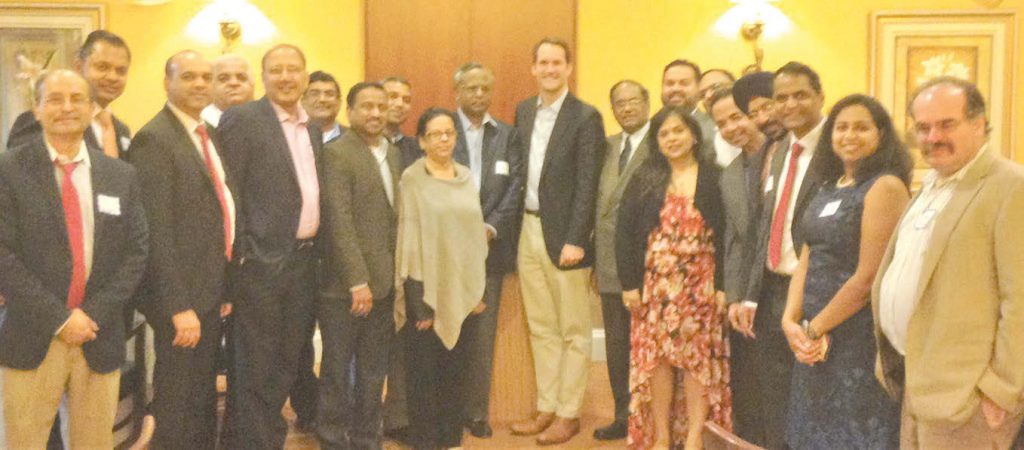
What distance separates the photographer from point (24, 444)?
304 centimetres

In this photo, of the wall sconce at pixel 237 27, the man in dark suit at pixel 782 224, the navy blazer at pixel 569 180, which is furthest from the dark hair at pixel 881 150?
the wall sconce at pixel 237 27

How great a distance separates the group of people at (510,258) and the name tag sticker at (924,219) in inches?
0.5

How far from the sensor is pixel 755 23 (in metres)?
6.41

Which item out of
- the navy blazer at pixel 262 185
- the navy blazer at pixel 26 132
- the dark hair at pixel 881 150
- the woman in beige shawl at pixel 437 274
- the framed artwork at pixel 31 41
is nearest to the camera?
the dark hair at pixel 881 150

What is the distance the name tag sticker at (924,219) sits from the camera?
8.57ft

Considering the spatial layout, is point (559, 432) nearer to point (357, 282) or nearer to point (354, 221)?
point (357, 282)

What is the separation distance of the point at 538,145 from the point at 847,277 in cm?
191

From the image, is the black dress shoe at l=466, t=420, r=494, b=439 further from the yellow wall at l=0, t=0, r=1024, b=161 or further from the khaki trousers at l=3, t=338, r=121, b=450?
the yellow wall at l=0, t=0, r=1024, b=161

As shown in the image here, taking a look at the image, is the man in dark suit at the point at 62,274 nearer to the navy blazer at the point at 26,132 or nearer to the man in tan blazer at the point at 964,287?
the navy blazer at the point at 26,132

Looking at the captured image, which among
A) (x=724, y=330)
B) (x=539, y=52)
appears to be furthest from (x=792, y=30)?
(x=724, y=330)

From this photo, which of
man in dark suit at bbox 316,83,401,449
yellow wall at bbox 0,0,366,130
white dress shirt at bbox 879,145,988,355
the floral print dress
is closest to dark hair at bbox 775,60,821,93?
the floral print dress

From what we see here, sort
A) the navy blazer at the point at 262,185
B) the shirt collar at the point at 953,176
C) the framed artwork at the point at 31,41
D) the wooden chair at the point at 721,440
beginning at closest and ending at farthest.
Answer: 1. the wooden chair at the point at 721,440
2. the shirt collar at the point at 953,176
3. the navy blazer at the point at 262,185
4. the framed artwork at the point at 31,41

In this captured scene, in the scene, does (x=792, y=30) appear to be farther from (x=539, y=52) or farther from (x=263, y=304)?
(x=263, y=304)

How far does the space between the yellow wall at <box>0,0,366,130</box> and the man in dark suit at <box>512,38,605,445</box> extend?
2.13 metres
